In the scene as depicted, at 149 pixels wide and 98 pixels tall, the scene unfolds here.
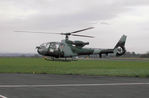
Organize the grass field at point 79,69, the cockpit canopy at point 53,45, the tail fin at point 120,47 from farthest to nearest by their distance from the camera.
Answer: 1. the tail fin at point 120,47
2. the cockpit canopy at point 53,45
3. the grass field at point 79,69

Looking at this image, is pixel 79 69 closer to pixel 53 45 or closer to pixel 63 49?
pixel 63 49

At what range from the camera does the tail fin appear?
52.3 metres

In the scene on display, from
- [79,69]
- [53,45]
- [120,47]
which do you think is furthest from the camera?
[120,47]

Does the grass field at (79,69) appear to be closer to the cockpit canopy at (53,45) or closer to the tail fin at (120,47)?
→ the cockpit canopy at (53,45)

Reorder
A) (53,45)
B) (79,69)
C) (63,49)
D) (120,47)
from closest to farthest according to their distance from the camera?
1. (79,69)
2. (53,45)
3. (63,49)
4. (120,47)

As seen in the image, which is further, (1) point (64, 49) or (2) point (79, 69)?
(1) point (64, 49)

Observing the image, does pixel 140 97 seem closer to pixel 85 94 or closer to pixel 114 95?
pixel 114 95

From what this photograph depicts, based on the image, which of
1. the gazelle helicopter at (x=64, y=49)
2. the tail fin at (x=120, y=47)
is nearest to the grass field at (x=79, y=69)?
the gazelle helicopter at (x=64, y=49)

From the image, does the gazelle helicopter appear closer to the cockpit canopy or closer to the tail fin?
the cockpit canopy

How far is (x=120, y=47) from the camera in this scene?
53.5 meters

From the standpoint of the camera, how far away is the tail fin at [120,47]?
52.3 metres

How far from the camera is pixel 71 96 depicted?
527 inches

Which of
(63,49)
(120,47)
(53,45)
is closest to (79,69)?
(63,49)

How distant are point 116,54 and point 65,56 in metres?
12.8
